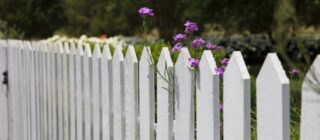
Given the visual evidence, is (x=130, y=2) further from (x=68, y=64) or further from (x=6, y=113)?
(x=68, y=64)

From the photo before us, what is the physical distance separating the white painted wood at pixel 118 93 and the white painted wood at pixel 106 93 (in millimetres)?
69

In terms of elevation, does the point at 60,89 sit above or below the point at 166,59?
below

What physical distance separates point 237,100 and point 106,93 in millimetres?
1357

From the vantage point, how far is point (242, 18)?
20.9m

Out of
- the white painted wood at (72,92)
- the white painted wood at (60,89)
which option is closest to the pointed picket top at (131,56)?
the white painted wood at (72,92)

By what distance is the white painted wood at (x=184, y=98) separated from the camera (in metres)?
2.26

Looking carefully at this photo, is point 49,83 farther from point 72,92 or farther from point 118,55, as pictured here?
point 118,55

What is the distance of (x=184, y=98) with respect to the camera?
7.59ft

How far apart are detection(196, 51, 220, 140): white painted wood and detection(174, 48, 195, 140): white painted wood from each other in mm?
62

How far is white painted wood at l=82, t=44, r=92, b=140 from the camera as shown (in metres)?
3.43

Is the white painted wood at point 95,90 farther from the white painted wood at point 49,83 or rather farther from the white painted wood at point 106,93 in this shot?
the white painted wood at point 49,83

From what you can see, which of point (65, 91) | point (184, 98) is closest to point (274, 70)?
point (184, 98)

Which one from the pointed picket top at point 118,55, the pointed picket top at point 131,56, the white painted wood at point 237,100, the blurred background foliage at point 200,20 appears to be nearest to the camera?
the blurred background foliage at point 200,20

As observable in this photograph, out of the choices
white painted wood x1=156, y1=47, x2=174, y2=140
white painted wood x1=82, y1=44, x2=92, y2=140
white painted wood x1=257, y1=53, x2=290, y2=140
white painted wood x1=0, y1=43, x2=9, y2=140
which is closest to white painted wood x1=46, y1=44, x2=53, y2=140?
white painted wood x1=82, y1=44, x2=92, y2=140
